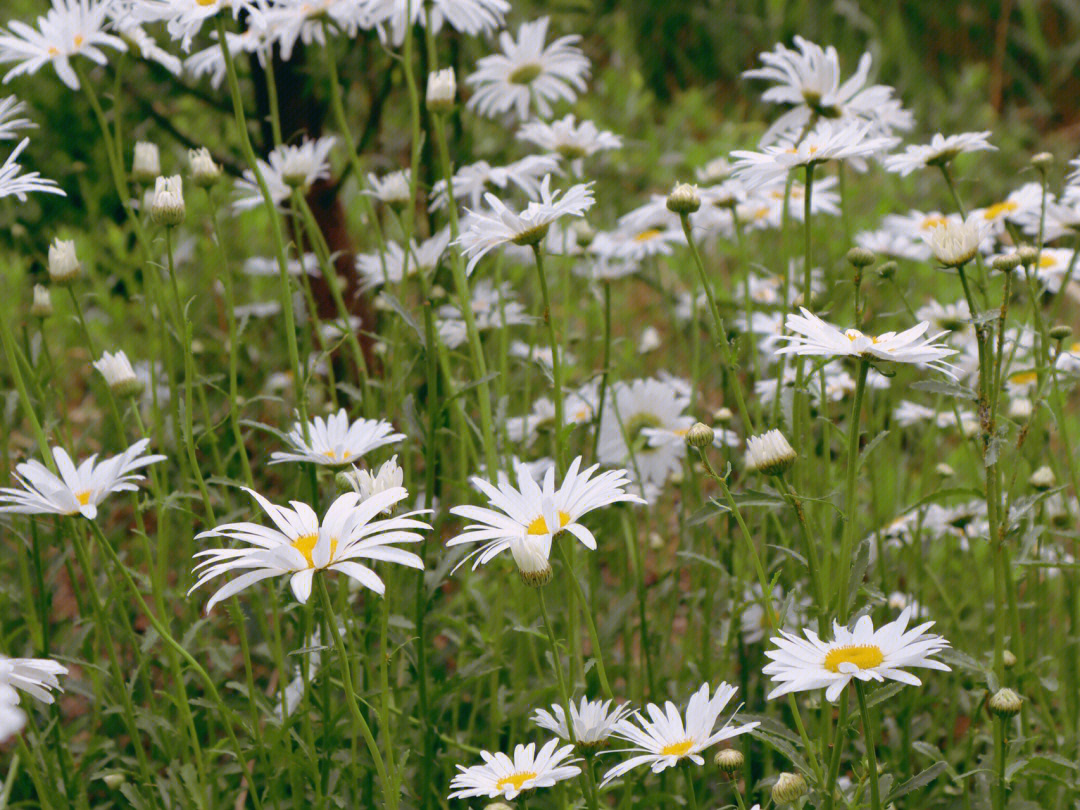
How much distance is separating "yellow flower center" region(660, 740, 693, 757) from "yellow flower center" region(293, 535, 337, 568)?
35cm

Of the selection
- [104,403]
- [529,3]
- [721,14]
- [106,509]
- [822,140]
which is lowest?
[106,509]

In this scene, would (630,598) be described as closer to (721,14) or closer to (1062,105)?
(721,14)

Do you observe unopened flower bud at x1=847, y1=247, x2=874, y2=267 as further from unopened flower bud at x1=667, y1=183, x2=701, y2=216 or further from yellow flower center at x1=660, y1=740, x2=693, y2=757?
yellow flower center at x1=660, y1=740, x2=693, y2=757

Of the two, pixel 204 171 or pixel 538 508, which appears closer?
pixel 538 508

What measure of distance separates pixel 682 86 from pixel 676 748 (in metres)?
5.34

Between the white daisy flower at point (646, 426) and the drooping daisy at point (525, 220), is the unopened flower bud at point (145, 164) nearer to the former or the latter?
the drooping daisy at point (525, 220)

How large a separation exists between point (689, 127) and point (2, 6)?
3281mm

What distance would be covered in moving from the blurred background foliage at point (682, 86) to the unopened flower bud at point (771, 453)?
1.51 meters

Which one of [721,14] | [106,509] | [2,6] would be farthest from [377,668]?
[721,14]

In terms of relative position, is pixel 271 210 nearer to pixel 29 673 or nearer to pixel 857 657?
pixel 29 673

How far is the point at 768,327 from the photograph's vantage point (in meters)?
2.00

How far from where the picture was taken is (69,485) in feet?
3.85

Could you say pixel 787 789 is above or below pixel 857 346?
below

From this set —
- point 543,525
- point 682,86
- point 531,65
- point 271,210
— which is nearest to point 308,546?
point 543,525
